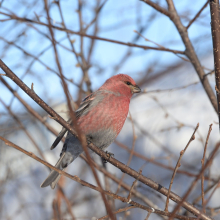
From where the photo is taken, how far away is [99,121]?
310cm

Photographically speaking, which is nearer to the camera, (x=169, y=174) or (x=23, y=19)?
(x=23, y=19)

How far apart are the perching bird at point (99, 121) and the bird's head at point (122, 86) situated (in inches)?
0.5

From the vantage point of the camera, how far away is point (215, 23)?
7.92 ft

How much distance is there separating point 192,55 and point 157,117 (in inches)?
107

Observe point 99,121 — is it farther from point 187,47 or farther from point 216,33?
point 216,33

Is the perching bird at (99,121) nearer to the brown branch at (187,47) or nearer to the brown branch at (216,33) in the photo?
the brown branch at (187,47)

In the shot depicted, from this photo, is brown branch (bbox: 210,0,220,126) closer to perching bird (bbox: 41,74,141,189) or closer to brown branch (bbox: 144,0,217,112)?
brown branch (bbox: 144,0,217,112)

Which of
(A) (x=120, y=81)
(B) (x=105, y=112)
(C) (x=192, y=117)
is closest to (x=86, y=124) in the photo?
(B) (x=105, y=112)

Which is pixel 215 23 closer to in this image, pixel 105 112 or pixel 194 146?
pixel 105 112

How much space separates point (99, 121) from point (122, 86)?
641 millimetres

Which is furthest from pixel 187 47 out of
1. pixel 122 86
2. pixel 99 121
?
pixel 99 121

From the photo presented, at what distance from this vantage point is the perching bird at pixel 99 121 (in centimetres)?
311

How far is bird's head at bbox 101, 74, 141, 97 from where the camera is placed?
3457mm

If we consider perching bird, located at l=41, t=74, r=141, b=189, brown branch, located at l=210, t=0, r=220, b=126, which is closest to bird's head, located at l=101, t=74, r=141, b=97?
perching bird, located at l=41, t=74, r=141, b=189
